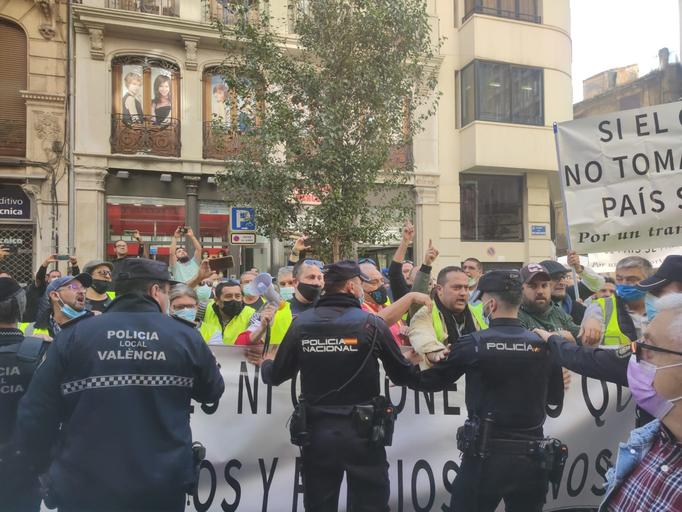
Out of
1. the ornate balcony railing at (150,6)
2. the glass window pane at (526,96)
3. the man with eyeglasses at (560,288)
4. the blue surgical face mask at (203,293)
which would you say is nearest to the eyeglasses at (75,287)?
the blue surgical face mask at (203,293)

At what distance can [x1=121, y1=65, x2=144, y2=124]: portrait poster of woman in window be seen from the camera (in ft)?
49.6

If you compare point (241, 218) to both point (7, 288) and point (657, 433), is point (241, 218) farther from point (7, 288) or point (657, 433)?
point (657, 433)

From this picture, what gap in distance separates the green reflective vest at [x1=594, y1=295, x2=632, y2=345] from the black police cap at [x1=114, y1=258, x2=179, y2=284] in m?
3.57

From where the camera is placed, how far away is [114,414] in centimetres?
251

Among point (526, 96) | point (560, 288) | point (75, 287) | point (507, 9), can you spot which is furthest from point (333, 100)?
point (507, 9)

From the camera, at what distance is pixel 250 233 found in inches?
404

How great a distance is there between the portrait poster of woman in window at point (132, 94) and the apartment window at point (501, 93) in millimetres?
9623

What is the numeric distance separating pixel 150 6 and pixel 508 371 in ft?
52.0

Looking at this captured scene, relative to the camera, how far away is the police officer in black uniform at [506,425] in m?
3.03

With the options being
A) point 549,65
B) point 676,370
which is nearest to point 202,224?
point 549,65

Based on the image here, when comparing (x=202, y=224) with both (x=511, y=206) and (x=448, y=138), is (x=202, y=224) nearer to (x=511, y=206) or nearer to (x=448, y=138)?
(x=448, y=138)

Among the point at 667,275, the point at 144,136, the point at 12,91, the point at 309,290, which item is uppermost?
the point at 12,91

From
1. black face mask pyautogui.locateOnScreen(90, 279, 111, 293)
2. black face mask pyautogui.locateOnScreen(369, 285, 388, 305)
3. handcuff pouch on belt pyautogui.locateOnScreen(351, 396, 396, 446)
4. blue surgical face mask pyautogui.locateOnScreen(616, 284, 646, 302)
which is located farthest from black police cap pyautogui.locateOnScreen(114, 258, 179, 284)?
black face mask pyautogui.locateOnScreen(369, 285, 388, 305)

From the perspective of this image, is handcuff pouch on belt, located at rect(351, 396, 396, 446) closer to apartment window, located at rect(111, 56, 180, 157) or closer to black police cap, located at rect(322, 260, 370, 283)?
black police cap, located at rect(322, 260, 370, 283)
